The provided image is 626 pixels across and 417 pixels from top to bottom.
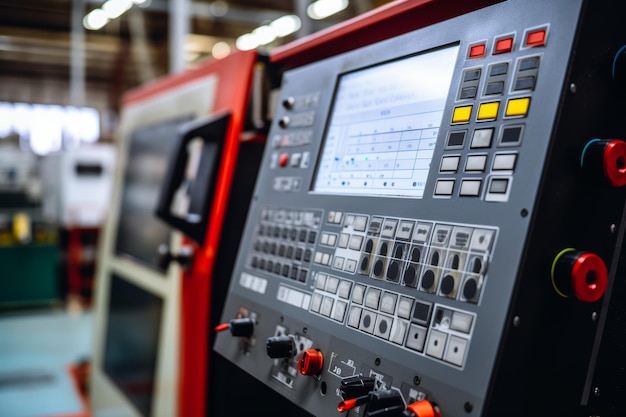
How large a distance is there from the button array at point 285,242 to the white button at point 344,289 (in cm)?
9

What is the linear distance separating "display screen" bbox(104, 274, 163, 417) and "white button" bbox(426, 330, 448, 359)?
1.23 m

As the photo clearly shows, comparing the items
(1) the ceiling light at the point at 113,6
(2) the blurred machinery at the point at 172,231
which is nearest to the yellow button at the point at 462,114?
(2) the blurred machinery at the point at 172,231

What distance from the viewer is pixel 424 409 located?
63cm

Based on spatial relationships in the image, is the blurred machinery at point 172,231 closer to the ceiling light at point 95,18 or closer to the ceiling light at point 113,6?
the ceiling light at point 95,18

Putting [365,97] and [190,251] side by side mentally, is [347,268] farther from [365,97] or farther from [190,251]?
[190,251]

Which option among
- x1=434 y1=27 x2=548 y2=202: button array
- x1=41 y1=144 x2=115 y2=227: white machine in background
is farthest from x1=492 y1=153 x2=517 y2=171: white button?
x1=41 y1=144 x2=115 y2=227: white machine in background

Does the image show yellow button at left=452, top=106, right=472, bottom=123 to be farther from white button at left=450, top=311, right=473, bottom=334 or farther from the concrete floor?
the concrete floor

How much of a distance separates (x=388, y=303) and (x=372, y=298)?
3cm

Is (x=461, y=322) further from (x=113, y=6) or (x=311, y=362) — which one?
(x=113, y=6)

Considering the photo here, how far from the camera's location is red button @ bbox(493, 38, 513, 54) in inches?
27.3

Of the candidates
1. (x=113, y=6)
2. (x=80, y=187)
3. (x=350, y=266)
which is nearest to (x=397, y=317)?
(x=350, y=266)

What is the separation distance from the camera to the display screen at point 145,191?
6.02 feet

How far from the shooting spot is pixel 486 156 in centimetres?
67

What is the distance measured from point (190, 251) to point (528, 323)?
95 cm
